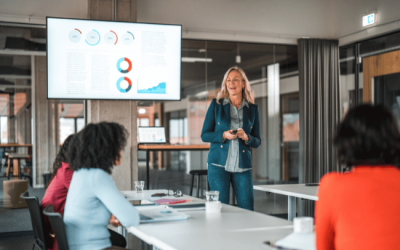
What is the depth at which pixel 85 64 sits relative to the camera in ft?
14.4

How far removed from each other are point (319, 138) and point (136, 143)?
8.65 ft

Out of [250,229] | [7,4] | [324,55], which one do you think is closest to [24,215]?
[7,4]

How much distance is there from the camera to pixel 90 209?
1896 millimetres

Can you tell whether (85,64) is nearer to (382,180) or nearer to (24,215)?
(24,215)

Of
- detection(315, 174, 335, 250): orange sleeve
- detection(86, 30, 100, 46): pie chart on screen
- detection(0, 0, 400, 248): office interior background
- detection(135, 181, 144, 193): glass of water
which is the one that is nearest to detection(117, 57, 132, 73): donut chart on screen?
detection(86, 30, 100, 46): pie chart on screen

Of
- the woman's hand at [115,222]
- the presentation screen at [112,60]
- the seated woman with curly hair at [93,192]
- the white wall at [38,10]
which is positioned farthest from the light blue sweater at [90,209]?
the white wall at [38,10]

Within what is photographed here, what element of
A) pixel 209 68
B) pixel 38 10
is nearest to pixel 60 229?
pixel 38 10

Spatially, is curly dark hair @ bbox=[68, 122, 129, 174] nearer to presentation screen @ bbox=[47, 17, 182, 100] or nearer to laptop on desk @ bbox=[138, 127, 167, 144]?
presentation screen @ bbox=[47, 17, 182, 100]

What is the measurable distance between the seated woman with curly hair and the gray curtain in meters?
4.22

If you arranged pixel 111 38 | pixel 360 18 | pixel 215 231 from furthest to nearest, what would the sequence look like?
1. pixel 360 18
2. pixel 111 38
3. pixel 215 231

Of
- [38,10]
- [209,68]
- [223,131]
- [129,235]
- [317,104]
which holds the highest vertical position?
[38,10]

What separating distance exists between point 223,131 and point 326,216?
1.91 meters

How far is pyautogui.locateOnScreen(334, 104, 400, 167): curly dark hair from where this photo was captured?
114 cm

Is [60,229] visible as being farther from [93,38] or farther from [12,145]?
[12,145]
